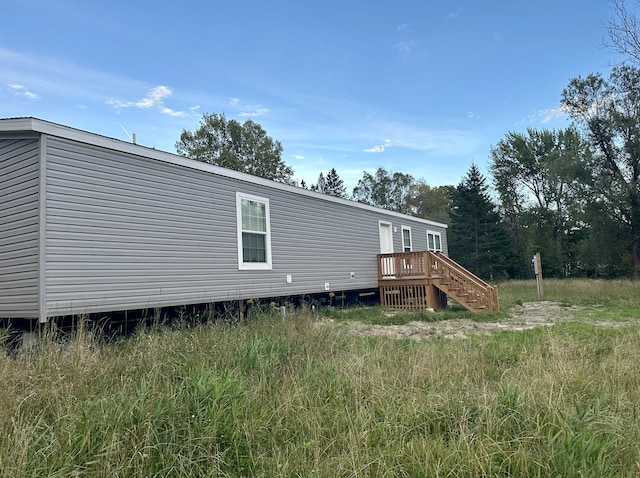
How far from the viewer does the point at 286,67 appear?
44.6ft

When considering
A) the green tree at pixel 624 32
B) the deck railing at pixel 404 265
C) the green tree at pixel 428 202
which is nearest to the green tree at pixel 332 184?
the green tree at pixel 428 202

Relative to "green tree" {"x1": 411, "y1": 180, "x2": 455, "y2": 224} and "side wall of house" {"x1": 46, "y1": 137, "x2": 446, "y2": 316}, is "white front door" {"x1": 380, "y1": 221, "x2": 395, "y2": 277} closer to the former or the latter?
"side wall of house" {"x1": 46, "y1": 137, "x2": 446, "y2": 316}

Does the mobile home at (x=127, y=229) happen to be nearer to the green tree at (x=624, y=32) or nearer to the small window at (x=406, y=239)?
the small window at (x=406, y=239)

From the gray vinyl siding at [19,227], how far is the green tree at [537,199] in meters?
26.8

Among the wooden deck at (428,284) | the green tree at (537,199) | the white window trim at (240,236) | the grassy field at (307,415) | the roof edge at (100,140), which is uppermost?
the green tree at (537,199)

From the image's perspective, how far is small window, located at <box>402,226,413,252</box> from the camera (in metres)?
14.8

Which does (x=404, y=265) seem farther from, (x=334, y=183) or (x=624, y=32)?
(x=334, y=183)

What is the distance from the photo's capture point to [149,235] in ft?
20.6

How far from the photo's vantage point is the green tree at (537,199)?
88.1 feet

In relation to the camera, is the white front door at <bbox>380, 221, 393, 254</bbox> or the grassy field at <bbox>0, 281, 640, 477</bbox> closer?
the grassy field at <bbox>0, 281, 640, 477</bbox>

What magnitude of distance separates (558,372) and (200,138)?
2960 cm

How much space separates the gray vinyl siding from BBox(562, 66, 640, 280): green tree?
22771 mm

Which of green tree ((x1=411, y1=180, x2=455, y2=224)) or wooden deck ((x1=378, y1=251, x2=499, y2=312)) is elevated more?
green tree ((x1=411, y1=180, x2=455, y2=224))

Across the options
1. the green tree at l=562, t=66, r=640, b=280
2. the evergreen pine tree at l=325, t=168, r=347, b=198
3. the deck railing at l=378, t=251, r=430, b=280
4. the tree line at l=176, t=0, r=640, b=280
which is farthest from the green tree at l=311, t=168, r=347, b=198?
the deck railing at l=378, t=251, r=430, b=280
